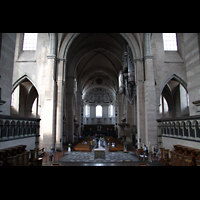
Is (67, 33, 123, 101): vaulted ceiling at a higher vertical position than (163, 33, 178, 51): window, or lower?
higher

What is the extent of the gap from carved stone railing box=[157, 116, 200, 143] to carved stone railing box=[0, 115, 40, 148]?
27.5 feet

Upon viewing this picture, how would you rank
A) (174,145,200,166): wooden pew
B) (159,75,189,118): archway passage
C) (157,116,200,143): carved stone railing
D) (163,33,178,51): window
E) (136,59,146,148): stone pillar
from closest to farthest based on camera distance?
(174,145,200,166): wooden pew
(157,116,200,143): carved stone railing
(136,59,146,148): stone pillar
(163,33,178,51): window
(159,75,189,118): archway passage

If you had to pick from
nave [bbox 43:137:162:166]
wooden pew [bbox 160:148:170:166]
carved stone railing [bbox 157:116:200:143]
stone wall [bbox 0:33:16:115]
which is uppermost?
stone wall [bbox 0:33:16:115]

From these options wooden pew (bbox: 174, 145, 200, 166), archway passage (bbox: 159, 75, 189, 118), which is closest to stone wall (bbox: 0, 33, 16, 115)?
wooden pew (bbox: 174, 145, 200, 166)

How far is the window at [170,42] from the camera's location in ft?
62.2

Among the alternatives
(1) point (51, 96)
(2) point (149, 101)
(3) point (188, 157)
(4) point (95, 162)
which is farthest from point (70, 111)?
(3) point (188, 157)

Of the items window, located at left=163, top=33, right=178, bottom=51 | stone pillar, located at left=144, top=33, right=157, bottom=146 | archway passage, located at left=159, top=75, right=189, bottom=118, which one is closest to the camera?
stone pillar, located at left=144, top=33, right=157, bottom=146

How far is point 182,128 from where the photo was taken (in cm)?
943

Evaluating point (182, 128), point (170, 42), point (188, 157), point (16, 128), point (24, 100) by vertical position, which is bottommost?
point (188, 157)

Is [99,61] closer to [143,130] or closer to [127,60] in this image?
[127,60]

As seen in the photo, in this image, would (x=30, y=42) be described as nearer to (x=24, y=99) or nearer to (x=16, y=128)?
(x=24, y=99)

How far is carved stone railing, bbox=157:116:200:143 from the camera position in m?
8.07

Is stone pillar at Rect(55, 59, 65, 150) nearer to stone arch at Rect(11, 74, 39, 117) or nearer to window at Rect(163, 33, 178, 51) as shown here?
stone arch at Rect(11, 74, 39, 117)

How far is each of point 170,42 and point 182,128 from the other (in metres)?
13.1
